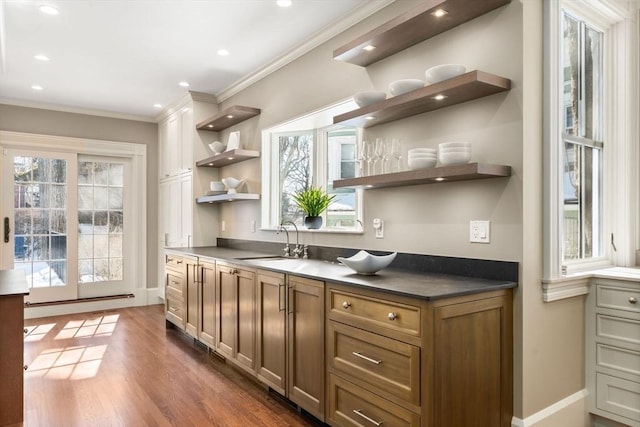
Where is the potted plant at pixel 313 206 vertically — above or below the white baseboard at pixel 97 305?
above

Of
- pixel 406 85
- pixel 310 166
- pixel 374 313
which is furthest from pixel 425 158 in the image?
pixel 310 166

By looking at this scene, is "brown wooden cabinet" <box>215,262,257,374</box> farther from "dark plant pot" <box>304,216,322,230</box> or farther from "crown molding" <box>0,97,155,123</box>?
"crown molding" <box>0,97,155,123</box>

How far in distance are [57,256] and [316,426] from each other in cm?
454

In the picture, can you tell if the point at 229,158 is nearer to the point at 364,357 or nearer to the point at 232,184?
the point at 232,184

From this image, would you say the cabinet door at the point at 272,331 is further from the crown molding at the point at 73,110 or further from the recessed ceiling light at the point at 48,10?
the crown molding at the point at 73,110

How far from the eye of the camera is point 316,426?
2.46 meters

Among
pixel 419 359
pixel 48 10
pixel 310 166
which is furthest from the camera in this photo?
pixel 310 166

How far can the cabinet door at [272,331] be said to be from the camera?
2666mm

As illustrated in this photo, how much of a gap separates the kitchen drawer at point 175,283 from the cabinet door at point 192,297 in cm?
18

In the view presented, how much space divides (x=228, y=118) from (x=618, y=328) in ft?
12.0

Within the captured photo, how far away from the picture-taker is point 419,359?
1.77 meters

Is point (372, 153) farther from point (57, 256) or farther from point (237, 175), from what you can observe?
point (57, 256)

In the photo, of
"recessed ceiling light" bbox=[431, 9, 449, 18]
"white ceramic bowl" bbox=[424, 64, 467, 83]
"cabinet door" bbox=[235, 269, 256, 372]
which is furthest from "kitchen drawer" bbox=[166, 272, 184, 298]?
"recessed ceiling light" bbox=[431, 9, 449, 18]

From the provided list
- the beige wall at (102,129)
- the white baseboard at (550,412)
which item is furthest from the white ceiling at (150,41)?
the white baseboard at (550,412)
